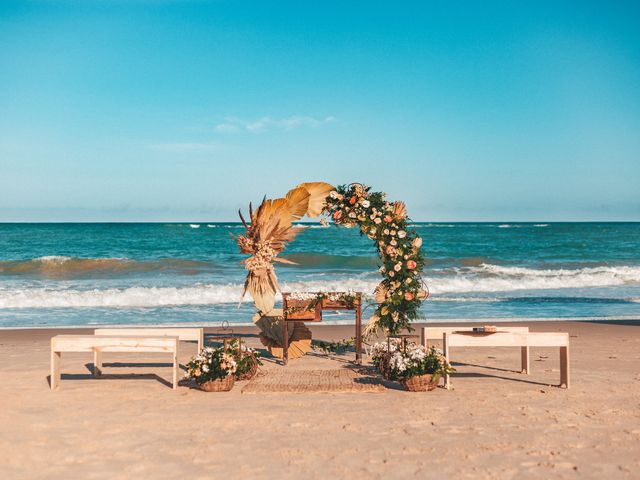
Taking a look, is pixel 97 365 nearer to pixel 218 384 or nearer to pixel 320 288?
pixel 218 384

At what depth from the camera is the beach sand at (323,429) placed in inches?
199

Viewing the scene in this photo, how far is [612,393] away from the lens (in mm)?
7512

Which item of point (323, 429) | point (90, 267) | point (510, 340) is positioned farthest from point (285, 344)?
point (90, 267)

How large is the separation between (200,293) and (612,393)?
14989mm

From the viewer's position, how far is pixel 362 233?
9.85 metres

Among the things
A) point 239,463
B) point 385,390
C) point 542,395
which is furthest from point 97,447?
point 542,395

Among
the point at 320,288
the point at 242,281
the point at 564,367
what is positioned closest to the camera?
the point at 564,367

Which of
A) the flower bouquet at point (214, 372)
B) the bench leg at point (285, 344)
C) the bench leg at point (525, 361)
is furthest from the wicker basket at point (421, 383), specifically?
the bench leg at point (285, 344)

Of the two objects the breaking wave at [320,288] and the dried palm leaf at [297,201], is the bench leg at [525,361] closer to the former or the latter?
the dried palm leaf at [297,201]

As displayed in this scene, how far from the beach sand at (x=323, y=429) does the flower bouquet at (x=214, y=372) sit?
6.2 inches

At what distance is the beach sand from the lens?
505 cm

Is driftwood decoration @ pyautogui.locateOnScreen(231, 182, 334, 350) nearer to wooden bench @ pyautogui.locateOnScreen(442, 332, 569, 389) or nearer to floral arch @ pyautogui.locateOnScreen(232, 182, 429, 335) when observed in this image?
floral arch @ pyautogui.locateOnScreen(232, 182, 429, 335)

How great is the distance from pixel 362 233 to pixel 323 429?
4253 millimetres

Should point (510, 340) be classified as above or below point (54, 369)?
above
